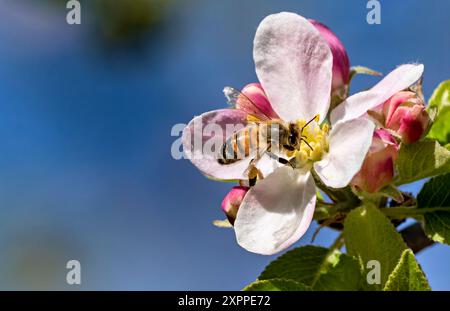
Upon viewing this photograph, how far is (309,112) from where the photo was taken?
1421mm

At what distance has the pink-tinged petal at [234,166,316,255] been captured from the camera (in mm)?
1207

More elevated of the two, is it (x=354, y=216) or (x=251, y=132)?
(x=251, y=132)

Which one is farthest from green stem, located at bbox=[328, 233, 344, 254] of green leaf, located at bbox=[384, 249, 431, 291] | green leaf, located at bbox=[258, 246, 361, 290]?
green leaf, located at bbox=[384, 249, 431, 291]

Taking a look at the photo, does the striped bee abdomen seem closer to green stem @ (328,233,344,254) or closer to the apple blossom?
the apple blossom

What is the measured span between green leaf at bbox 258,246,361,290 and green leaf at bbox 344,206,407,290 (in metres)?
0.03

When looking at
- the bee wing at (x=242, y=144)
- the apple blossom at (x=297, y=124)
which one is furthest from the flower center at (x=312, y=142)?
the bee wing at (x=242, y=144)

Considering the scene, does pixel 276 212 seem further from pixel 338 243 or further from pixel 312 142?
pixel 338 243

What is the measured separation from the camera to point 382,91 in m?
1.26

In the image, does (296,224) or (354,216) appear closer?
(296,224)

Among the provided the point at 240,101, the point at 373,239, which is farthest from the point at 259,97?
the point at 373,239
